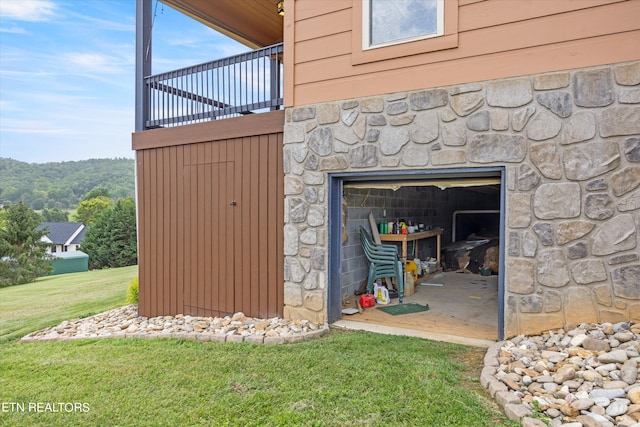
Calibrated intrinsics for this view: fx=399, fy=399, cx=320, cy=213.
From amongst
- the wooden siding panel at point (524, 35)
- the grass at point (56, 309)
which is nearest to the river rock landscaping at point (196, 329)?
the grass at point (56, 309)

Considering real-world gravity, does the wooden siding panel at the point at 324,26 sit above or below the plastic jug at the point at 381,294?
above

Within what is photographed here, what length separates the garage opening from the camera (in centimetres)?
421

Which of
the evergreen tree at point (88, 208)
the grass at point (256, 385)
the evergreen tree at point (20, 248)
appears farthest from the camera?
the evergreen tree at point (88, 208)

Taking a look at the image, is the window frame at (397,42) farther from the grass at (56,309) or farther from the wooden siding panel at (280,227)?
the grass at (56,309)

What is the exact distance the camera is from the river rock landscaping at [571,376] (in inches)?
85.0

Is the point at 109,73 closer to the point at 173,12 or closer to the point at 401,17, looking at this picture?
the point at 173,12

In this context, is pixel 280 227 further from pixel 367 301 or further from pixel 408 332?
pixel 408 332

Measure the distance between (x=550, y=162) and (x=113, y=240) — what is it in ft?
86.6

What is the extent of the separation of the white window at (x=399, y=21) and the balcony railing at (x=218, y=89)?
4.14ft

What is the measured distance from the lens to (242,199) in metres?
4.95

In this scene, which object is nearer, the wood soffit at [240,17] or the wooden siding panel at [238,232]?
the wooden siding panel at [238,232]

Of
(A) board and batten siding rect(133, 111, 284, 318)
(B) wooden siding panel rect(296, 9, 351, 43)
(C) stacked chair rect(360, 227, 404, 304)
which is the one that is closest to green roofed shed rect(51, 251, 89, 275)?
(A) board and batten siding rect(133, 111, 284, 318)

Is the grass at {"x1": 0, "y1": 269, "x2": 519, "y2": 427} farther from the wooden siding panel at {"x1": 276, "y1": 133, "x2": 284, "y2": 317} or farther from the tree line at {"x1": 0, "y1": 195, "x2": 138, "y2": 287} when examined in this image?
the tree line at {"x1": 0, "y1": 195, "x2": 138, "y2": 287}

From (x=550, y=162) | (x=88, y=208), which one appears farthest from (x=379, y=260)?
(x=88, y=208)
